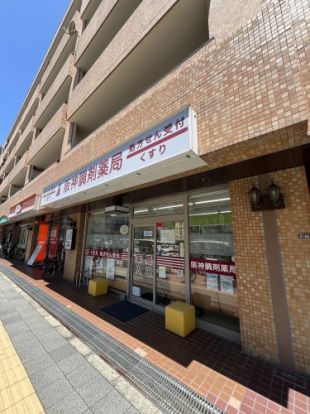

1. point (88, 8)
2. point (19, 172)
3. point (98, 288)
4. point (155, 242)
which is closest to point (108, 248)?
point (98, 288)

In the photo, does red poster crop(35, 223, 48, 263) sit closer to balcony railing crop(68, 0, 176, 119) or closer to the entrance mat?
balcony railing crop(68, 0, 176, 119)

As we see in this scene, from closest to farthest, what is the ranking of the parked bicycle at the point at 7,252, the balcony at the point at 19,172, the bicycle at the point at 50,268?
1. the bicycle at the point at 50,268
2. the balcony at the point at 19,172
3. the parked bicycle at the point at 7,252

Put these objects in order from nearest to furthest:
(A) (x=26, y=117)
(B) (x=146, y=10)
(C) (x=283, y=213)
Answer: (C) (x=283, y=213)
(B) (x=146, y=10)
(A) (x=26, y=117)

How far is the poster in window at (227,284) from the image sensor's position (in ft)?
13.8

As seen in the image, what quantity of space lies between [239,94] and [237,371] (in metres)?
4.31

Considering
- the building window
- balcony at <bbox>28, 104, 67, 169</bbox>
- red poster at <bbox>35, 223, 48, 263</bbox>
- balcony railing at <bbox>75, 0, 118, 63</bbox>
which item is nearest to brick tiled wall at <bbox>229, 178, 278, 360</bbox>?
balcony railing at <bbox>75, 0, 118, 63</bbox>

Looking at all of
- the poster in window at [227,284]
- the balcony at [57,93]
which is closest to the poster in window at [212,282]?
the poster in window at [227,284]

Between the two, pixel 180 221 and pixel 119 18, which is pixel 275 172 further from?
pixel 119 18

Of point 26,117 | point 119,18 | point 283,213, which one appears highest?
point 26,117

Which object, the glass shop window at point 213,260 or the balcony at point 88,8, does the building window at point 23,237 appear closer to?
the balcony at point 88,8

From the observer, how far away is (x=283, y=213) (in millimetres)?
3334

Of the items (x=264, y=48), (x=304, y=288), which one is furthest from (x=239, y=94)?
(x=304, y=288)

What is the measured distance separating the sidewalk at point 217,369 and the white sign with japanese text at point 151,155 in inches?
132

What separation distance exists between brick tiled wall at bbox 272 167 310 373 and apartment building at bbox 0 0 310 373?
2 cm
